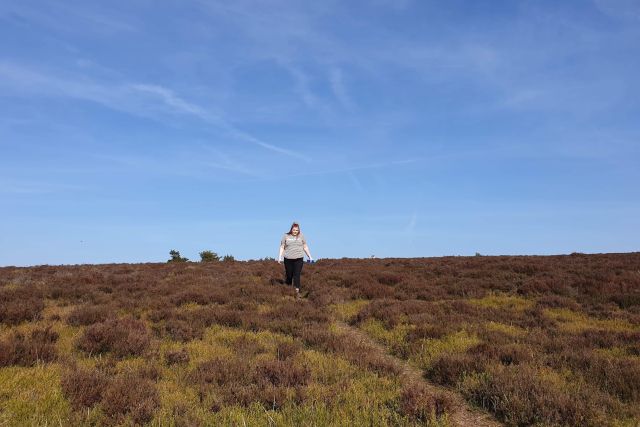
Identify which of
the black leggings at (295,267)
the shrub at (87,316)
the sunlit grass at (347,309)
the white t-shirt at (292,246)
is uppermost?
the white t-shirt at (292,246)

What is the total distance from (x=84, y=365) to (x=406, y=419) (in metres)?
4.71

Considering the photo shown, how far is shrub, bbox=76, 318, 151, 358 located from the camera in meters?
6.95

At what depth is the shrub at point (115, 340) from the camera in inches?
273

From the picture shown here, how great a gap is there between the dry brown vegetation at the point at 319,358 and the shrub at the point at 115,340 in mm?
30

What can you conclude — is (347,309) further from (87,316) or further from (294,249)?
(87,316)

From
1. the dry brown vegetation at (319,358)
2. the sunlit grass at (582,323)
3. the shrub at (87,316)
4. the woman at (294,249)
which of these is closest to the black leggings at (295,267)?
the woman at (294,249)

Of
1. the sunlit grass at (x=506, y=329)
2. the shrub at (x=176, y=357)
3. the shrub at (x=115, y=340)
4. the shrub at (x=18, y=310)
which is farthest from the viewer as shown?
the shrub at (x=18, y=310)

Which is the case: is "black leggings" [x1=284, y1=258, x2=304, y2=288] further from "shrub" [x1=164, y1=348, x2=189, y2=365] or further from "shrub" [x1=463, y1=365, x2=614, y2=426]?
"shrub" [x1=463, y1=365, x2=614, y2=426]

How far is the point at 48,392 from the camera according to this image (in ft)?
16.5

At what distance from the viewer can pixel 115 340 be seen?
7273 mm

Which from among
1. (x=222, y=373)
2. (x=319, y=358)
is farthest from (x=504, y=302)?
(x=222, y=373)

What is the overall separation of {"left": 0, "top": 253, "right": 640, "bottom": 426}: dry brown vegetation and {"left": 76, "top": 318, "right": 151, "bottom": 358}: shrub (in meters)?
0.03

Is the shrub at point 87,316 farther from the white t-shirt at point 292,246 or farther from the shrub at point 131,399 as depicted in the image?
the white t-shirt at point 292,246

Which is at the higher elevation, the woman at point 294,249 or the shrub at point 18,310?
the woman at point 294,249
